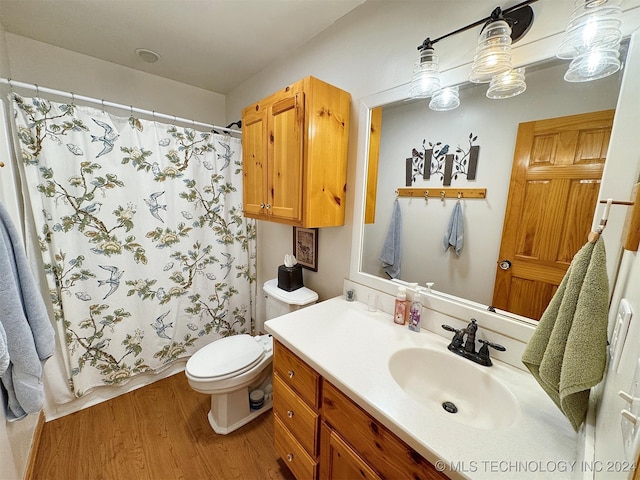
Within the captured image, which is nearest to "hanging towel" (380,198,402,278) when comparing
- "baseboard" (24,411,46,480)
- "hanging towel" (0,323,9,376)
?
"hanging towel" (0,323,9,376)

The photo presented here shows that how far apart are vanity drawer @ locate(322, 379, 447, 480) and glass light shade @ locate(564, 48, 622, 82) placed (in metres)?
1.15

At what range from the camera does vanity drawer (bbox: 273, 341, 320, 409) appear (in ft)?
3.14

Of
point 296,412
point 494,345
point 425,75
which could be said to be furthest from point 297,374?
point 425,75

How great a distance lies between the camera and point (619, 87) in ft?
2.36

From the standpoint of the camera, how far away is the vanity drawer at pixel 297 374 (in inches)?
37.7

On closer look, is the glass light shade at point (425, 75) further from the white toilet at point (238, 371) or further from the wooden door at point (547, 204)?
the white toilet at point (238, 371)

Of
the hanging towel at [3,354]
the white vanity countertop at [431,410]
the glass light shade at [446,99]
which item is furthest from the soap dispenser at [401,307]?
the hanging towel at [3,354]

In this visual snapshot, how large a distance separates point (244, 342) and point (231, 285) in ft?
2.16

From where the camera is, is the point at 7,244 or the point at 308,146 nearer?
the point at 7,244

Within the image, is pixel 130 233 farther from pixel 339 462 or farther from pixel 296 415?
pixel 339 462

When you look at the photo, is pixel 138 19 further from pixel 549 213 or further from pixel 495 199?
pixel 549 213

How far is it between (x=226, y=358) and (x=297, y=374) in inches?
26.3

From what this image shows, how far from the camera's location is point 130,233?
1669mm

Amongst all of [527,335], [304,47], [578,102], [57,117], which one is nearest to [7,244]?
[57,117]
